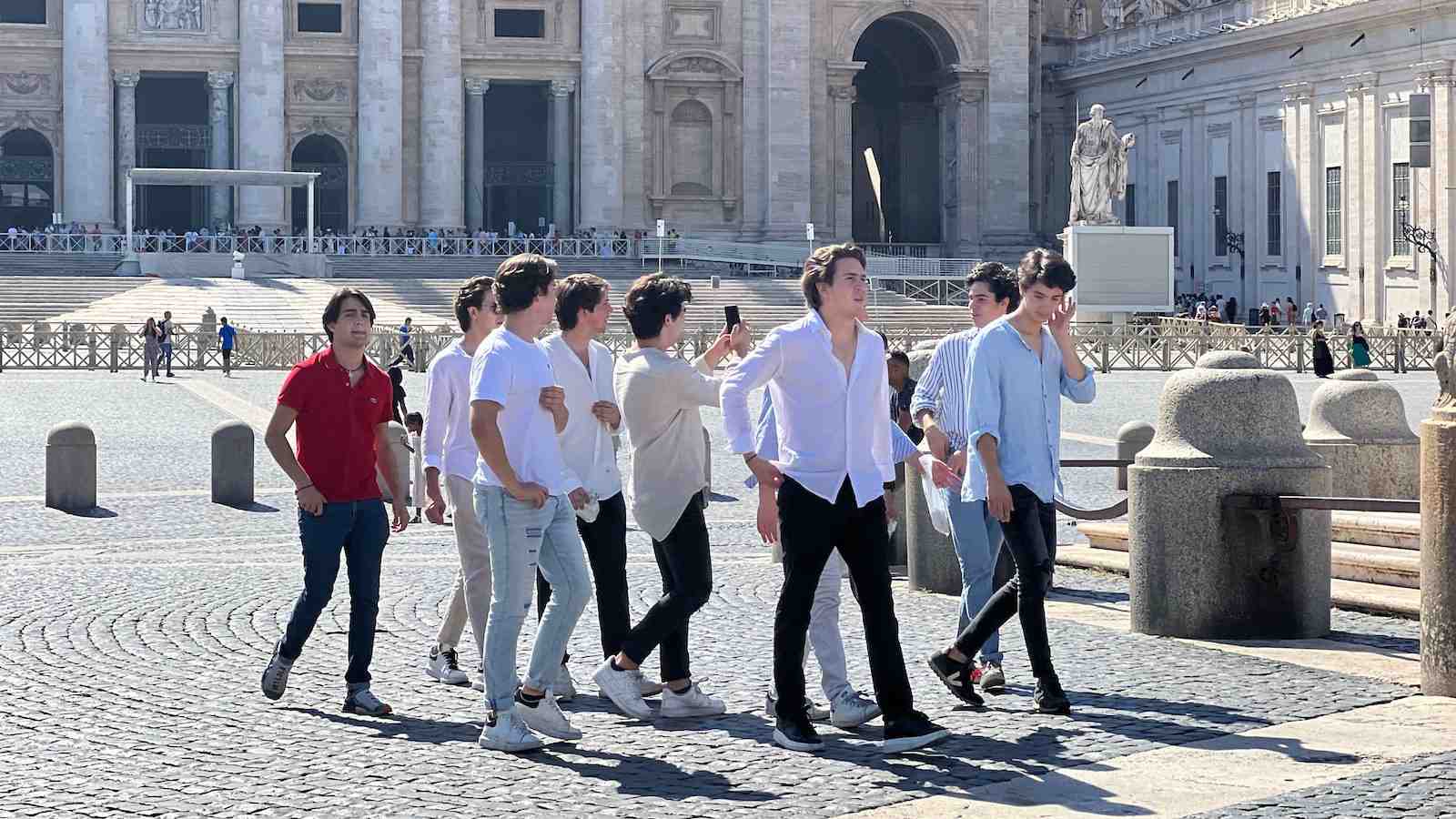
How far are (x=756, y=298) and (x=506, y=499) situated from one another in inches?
1623

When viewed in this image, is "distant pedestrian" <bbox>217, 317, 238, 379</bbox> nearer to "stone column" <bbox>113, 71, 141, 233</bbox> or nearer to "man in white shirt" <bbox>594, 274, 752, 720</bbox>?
"stone column" <bbox>113, 71, 141, 233</bbox>

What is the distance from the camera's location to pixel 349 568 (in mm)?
8242

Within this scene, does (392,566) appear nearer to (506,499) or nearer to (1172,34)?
(506,499)

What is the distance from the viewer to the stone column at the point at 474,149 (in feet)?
195

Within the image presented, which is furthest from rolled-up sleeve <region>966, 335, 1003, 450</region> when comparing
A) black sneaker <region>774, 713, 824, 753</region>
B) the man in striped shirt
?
black sneaker <region>774, 713, 824, 753</region>

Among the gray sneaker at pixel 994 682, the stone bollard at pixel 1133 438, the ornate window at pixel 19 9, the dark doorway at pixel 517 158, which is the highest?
the ornate window at pixel 19 9

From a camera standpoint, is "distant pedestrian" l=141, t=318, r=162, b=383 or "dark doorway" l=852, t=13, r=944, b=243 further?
"dark doorway" l=852, t=13, r=944, b=243

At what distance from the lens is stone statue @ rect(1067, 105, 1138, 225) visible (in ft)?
138

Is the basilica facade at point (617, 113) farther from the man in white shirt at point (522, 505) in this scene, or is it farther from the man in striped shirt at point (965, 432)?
the man in white shirt at point (522, 505)

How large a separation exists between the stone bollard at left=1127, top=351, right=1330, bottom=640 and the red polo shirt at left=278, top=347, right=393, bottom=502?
3.29 m

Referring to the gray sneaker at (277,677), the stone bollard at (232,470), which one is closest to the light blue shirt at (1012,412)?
the gray sneaker at (277,677)

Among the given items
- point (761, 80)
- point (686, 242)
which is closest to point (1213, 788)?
point (686, 242)

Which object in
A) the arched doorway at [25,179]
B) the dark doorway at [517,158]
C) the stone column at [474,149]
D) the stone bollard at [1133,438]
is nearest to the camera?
the stone bollard at [1133,438]

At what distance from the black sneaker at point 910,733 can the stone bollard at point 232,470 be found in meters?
9.76
